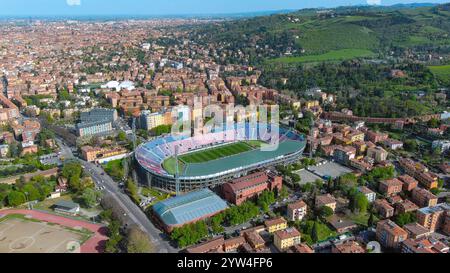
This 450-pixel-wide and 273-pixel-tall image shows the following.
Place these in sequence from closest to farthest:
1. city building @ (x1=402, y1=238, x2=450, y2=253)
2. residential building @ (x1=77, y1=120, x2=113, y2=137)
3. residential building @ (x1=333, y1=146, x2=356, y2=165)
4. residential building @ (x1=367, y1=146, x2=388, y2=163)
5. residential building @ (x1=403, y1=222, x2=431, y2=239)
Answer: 1. city building @ (x1=402, y1=238, x2=450, y2=253)
2. residential building @ (x1=403, y1=222, x2=431, y2=239)
3. residential building @ (x1=367, y1=146, x2=388, y2=163)
4. residential building @ (x1=333, y1=146, x2=356, y2=165)
5. residential building @ (x1=77, y1=120, x2=113, y2=137)

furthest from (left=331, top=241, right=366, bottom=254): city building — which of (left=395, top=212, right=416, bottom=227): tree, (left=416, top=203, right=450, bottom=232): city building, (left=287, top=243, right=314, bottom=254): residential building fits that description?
(left=416, top=203, right=450, bottom=232): city building

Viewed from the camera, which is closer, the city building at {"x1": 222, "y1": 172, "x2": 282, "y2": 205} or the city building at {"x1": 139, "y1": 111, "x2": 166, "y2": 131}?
the city building at {"x1": 222, "y1": 172, "x2": 282, "y2": 205}

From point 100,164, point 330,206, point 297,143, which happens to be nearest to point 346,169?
point 297,143

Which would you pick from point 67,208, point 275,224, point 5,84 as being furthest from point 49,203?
point 5,84

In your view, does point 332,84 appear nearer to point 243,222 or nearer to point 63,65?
point 243,222

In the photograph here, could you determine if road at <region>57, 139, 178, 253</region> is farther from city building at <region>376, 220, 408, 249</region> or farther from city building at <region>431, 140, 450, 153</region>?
city building at <region>431, 140, 450, 153</region>

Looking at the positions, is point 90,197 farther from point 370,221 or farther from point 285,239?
point 370,221

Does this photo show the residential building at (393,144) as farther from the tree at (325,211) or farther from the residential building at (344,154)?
the tree at (325,211)
